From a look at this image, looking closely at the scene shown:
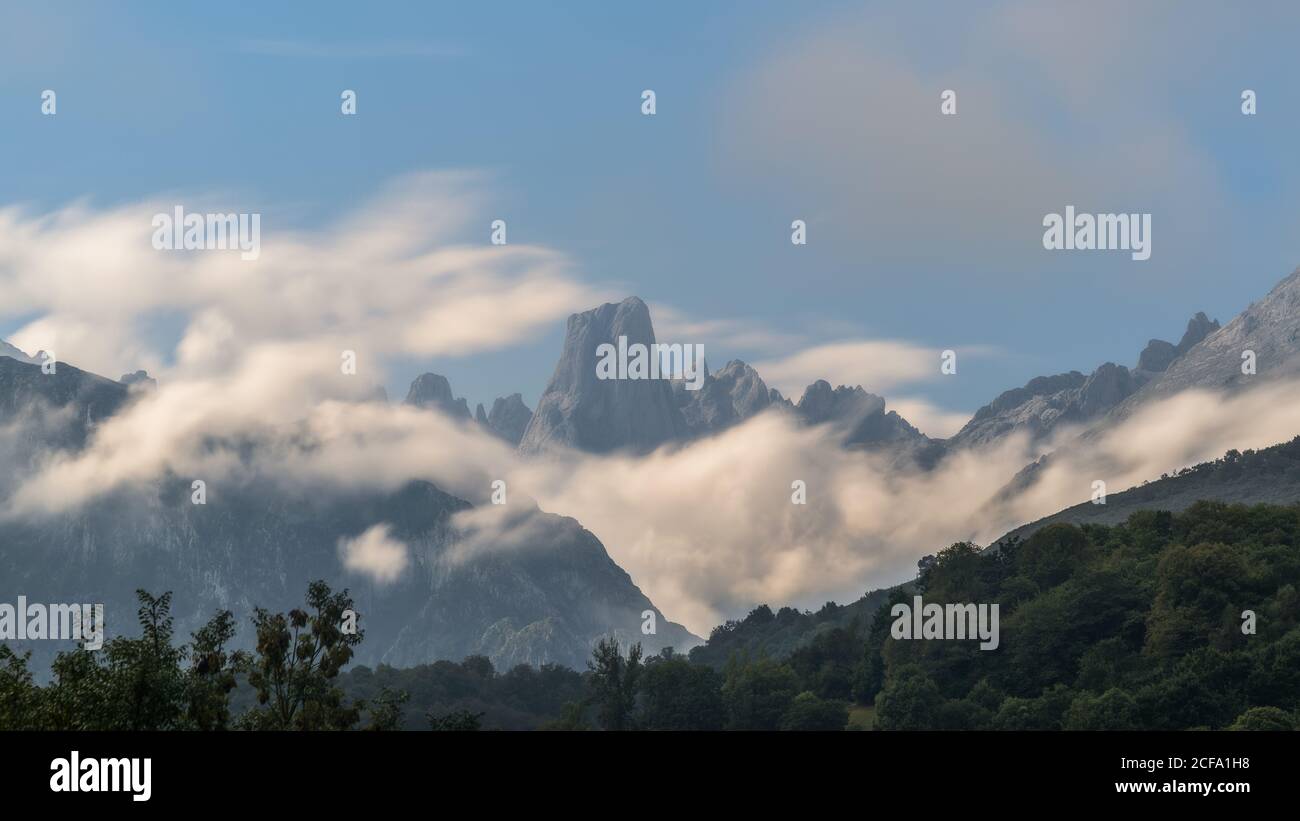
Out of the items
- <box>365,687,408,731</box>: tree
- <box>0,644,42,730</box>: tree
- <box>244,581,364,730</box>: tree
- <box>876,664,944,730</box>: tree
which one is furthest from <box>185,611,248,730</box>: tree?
<box>876,664,944,730</box>: tree

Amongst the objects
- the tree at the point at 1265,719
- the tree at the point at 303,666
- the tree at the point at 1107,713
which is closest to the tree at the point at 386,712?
the tree at the point at 303,666

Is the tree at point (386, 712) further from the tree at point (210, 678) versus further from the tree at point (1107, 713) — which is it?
the tree at point (1107, 713)

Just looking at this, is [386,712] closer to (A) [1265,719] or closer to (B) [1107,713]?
(A) [1265,719]

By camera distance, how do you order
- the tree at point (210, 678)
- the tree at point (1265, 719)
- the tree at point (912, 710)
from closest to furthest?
the tree at point (210, 678) < the tree at point (1265, 719) < the tree at point (912, 710)

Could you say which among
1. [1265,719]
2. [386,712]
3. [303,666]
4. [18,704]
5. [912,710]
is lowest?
[912,710]

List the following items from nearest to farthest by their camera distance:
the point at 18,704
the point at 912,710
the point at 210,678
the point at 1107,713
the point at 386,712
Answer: the point at 18,704 < the point at 210,678 < the point at 386,712 < the point at 1107,713 < the point at 912,710

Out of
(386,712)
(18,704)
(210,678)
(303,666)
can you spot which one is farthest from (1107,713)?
(18,704)

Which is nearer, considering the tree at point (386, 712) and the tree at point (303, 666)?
the tree at point (303, 666)

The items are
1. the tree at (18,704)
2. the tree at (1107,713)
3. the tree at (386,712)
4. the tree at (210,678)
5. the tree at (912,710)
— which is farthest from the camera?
the tree at (912,710)

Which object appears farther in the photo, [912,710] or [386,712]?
[912,710]
